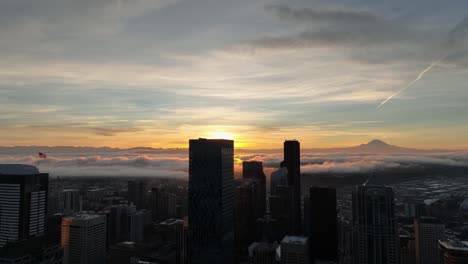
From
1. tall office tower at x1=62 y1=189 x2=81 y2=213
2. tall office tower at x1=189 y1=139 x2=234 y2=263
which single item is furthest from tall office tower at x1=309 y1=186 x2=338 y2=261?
tall office tower at x1=62 y1=189 x2=81 y2=213

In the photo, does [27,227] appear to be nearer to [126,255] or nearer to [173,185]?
[126,255]

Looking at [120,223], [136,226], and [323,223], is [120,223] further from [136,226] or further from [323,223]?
[323,223]

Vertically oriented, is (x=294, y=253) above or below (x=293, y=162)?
below

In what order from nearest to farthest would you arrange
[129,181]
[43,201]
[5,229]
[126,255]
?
[5,229]
[43,201]
[126,255]
[129,181]

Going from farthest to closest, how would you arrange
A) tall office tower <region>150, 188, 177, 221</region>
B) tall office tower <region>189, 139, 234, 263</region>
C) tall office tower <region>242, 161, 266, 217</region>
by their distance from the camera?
tall office tower <region>150, 188, 177, 221</region> < tall office tower <region>242, 161, 266, 217</region> < tall office tower <region>189, 139, 234, 263</region>

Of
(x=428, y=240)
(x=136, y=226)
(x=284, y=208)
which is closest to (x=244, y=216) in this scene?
(x=284, y=208)

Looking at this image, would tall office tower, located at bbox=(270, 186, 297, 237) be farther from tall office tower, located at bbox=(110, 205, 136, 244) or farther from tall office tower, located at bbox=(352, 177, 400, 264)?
tall office tower, located at bbox=(110, 205, 136, 244)

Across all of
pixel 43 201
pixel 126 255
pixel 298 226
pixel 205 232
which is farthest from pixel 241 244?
pixel 43 201
